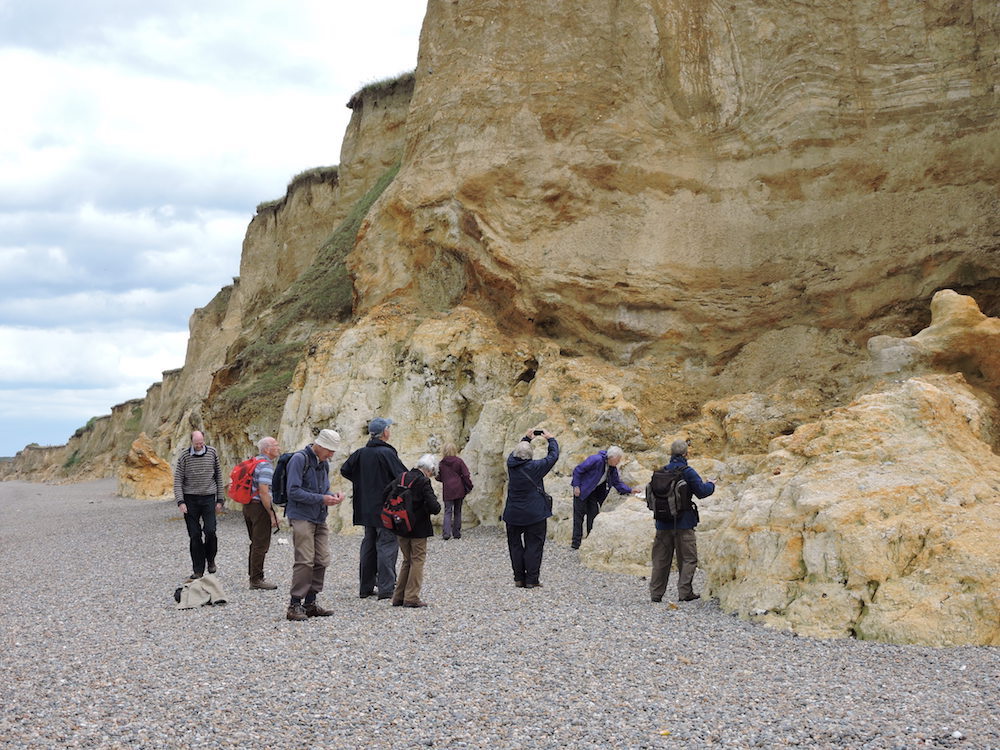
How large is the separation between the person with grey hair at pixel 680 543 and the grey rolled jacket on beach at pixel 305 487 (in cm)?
345

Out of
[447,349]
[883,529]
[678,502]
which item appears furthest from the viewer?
[447,349]

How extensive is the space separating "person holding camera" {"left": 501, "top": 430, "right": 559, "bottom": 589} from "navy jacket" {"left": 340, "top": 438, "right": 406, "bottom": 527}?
4.88 feet

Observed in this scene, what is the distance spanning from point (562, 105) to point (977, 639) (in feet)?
46.5

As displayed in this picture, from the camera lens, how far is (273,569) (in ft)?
39.8

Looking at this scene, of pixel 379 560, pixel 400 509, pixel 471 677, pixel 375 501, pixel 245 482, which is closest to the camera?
pixel 471 677

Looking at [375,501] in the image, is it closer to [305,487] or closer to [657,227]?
[305,487]

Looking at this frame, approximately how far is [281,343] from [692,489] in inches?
702

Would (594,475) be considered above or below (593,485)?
above

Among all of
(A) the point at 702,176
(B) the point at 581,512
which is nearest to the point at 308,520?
(B) the point at 581,512

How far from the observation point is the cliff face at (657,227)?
599 inches

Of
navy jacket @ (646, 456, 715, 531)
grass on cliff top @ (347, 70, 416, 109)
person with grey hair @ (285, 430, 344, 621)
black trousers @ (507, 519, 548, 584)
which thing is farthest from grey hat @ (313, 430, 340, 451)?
grass on cliff top @ (347, 70, 416, 109)

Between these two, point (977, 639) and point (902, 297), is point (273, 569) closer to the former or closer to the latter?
point (977, 639)

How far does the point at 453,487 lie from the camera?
48.6 feet

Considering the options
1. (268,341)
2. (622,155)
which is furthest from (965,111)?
(268,341)
